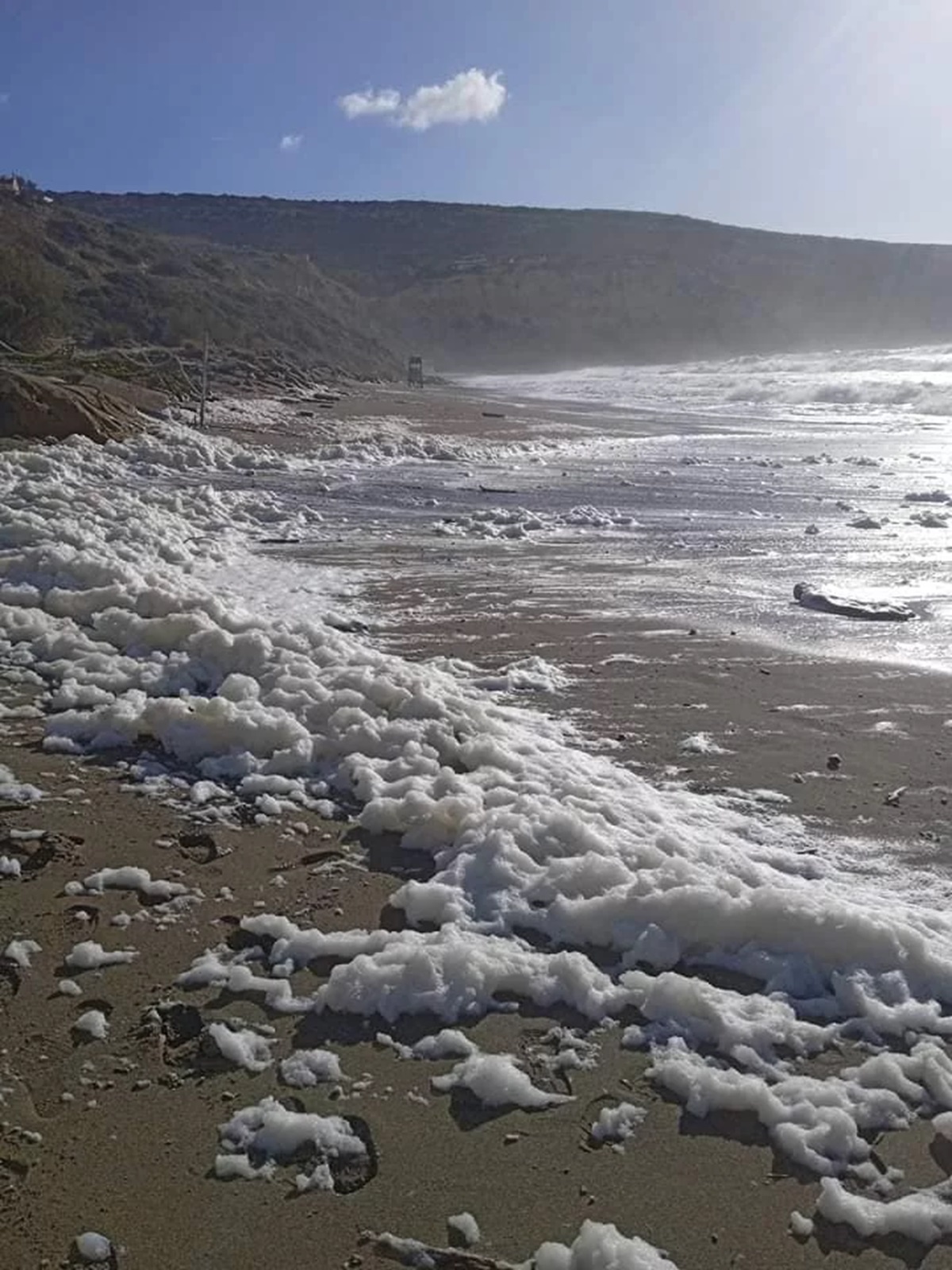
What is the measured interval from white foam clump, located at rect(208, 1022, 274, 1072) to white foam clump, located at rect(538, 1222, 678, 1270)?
775 mm

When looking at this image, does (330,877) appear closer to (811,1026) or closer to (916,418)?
(811,1026)

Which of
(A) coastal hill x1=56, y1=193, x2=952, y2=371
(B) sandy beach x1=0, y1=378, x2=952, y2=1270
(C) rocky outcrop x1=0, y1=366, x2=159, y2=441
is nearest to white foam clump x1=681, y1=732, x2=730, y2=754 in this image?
(B) sandy beach x1=0, y1=378, x2=952, y2=1270

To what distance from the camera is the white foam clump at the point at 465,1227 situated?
2035 millimetres

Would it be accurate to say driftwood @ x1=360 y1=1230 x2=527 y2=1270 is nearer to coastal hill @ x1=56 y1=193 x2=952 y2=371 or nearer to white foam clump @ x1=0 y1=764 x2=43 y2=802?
white foam clump @ x1=0 y1=764 x2=43 y2=802

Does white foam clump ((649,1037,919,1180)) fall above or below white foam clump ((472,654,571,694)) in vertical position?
below

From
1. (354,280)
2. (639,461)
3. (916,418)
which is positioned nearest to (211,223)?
(354,280)

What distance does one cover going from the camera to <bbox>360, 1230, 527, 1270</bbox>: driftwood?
1.97 m

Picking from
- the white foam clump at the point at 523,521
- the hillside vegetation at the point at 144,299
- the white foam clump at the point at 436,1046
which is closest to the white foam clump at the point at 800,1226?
the white foam clump at the point at 436,1046

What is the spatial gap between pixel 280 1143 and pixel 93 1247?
39 cm

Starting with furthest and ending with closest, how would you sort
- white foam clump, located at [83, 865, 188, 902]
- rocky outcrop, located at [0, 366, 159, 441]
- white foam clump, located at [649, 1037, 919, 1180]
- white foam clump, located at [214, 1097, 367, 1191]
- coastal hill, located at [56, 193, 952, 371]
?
coastal hill, located at [56, 193, 952, 371], rocky outcrop, located at [0, 366, 159, 441], white foam clump, located at [83, 865, 188, 902], white foam clump, located at [649, 1037, 919, 1180], white foam clump, located at [214, 1097, 367, 1191]

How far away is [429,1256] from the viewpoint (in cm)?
199

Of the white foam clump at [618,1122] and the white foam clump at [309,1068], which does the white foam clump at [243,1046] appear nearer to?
the white foam clump at [309,1068]

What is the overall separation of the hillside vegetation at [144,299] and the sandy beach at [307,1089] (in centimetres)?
1979

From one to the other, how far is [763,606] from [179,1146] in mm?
5868
